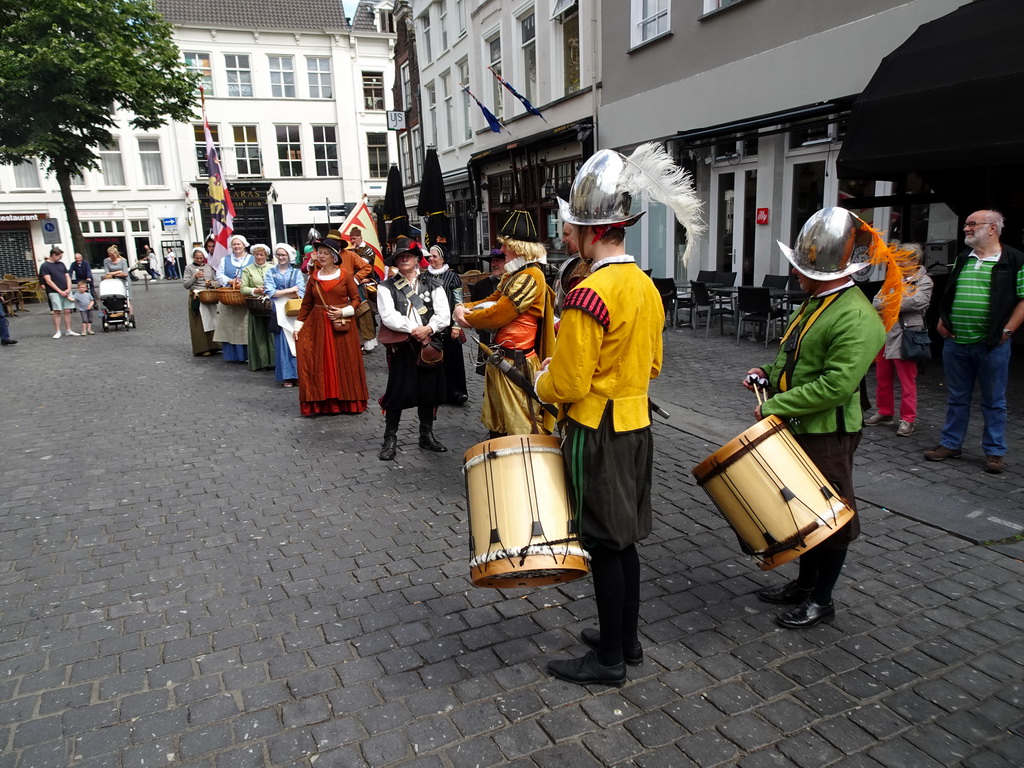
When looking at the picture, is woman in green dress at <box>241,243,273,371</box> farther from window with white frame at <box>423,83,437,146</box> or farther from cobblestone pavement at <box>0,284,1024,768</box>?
window with white frame at <box>423,83,437,146</box>

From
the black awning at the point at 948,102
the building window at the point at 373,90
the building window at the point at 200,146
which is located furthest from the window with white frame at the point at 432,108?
the black awning at the point at 948,102

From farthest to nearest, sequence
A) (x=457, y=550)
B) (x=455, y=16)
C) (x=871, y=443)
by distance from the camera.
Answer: (x=455, y=16), (x=871, y=443), (x=457, y=550)

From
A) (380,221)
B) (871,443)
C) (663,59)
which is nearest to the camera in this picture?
(871,443)

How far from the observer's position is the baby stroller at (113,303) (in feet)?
52.3

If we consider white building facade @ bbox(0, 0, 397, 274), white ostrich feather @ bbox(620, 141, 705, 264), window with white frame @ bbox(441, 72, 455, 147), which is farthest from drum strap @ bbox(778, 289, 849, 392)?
white building facade @ bbox(0, 0, 397, 274)

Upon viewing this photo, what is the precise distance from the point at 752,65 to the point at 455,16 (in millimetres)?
16561

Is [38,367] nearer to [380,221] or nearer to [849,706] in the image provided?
[849,706]

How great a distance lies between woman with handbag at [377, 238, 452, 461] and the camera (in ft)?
19.5

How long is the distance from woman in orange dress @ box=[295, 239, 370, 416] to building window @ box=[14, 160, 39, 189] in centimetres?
3896

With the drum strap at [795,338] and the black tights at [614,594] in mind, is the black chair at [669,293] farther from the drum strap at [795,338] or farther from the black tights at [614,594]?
the black tights at [614,594]

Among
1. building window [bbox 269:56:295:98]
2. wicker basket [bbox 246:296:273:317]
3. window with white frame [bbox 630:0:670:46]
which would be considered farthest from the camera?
building window [bbox 269:56:295:98]

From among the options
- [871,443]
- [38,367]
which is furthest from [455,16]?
[871,443]

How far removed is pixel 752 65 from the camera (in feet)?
38.7

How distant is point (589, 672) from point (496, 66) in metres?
22.5
